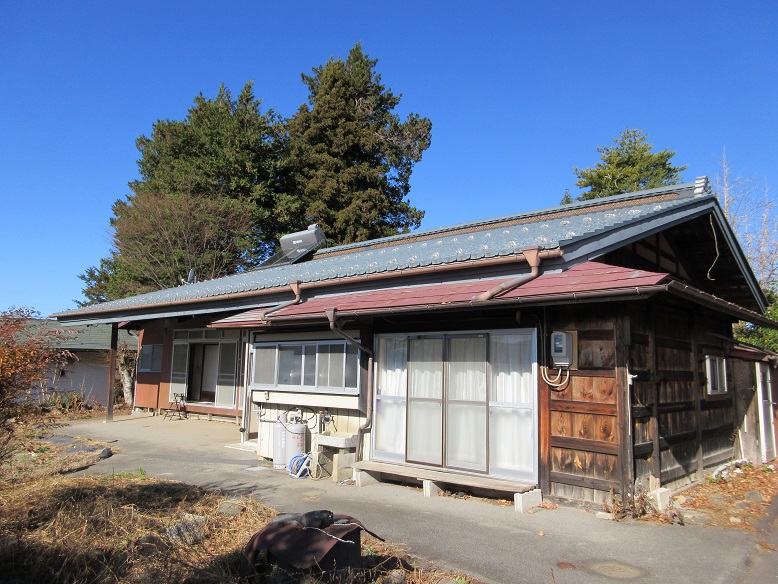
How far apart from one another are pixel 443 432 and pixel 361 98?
22.8 meters

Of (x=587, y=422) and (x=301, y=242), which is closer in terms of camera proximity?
(x=587, y=422)

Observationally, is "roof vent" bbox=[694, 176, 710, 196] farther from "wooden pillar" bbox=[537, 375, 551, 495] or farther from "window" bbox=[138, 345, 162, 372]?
"window" bbox=[138, 345, 162, 372]

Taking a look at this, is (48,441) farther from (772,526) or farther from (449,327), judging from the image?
(772,526)

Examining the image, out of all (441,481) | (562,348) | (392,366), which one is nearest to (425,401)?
(392,366)

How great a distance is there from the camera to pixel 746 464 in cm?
951

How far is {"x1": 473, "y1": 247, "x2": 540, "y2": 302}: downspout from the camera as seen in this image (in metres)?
6.35

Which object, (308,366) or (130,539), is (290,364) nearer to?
(308,366)

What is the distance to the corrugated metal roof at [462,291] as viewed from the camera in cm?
570

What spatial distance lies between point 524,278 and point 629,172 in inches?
1064

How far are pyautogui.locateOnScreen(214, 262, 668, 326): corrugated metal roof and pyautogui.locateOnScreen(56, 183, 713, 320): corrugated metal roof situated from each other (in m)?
0.35

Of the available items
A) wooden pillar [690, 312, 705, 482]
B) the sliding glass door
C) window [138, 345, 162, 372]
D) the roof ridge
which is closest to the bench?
the sliding glass door

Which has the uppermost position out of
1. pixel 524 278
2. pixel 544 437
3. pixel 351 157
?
pixel 351 157

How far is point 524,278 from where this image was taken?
21.9 ft

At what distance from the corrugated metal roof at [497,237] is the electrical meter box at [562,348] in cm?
105
